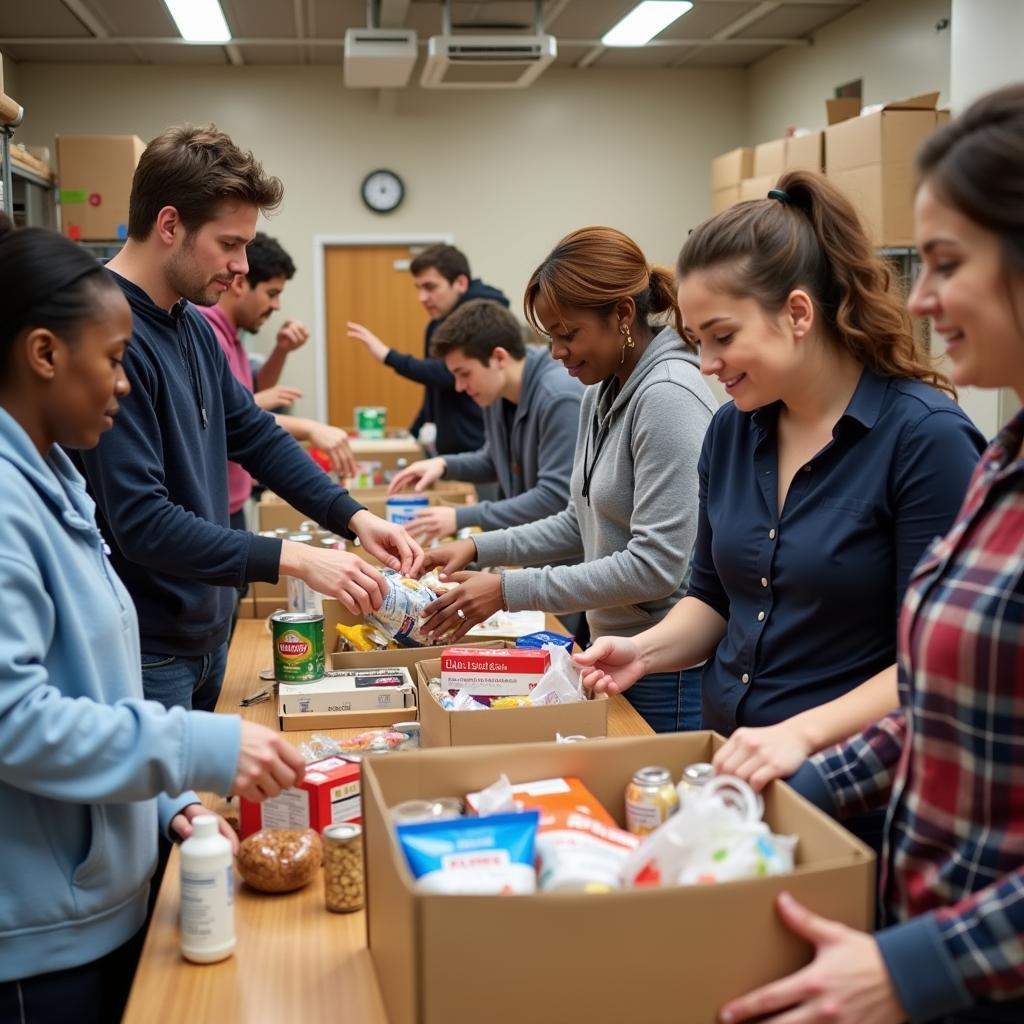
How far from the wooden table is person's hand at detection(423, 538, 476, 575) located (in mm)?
1027

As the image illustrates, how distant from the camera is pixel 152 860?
1.35 meters

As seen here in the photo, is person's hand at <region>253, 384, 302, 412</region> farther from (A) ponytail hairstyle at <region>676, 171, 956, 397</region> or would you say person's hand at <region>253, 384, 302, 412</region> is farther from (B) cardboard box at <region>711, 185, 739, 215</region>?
(B) cardboard box at <region>711, 185, 739, 215</region>

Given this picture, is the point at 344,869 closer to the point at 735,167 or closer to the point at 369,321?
the point at 735,167

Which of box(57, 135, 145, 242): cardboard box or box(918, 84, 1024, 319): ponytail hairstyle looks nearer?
box(918, 84, 1024, 319): ponytail hairstyle

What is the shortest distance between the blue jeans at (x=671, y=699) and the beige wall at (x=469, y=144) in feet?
23.1

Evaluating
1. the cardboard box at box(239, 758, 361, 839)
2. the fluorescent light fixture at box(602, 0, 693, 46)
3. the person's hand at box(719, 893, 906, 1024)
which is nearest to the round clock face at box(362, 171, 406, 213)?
the fluorescent light fixture at box(602, 0, 693, 46)

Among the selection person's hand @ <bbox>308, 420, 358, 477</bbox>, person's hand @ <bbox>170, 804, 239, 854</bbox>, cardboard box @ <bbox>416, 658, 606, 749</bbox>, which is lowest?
person's hand @ <bbox>170, 804, 239, 854</bbox>

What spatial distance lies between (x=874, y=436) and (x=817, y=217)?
0.33 m

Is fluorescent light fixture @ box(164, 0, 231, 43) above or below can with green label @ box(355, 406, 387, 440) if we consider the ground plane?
above

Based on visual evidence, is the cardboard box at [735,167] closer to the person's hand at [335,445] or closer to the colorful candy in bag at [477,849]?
the person's hand at [335,445]

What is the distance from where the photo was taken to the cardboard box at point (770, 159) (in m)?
6.52

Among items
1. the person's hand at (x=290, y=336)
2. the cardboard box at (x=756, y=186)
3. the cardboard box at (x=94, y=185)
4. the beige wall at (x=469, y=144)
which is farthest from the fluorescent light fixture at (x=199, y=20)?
the cardboard box at (x=756, y=186)

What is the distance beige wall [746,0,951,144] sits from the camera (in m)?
6.34

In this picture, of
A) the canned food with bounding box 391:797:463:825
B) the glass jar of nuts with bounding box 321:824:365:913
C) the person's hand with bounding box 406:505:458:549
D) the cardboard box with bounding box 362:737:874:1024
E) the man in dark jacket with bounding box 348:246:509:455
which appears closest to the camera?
the cardboard box with bounding box 362:737:874:1024
